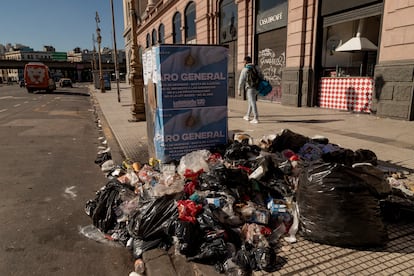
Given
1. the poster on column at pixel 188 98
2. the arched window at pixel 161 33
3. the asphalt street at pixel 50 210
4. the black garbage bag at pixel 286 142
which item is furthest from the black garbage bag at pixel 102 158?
the arched window at pixel 161 33

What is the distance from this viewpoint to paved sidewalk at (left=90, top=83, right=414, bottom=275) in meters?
2.34

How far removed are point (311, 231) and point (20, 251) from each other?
281 cm

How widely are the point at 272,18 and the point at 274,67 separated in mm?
2242

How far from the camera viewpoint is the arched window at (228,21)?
17141mm

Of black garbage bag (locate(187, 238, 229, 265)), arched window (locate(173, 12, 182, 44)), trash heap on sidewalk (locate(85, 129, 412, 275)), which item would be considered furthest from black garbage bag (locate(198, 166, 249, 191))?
arched window (locate(173, 12, 182, 44))

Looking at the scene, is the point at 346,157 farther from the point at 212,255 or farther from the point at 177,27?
the point at 177,27

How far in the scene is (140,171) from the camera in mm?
4312

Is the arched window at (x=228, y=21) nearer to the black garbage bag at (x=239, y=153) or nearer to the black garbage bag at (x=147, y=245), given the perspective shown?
the black garbage bag at (x=239, y=153)

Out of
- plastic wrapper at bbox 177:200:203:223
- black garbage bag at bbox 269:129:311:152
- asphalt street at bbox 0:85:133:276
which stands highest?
black garbage bag at bbox 269:129:311:152

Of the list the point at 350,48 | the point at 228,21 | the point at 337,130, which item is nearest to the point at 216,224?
the point at 337,130

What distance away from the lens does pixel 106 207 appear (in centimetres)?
339

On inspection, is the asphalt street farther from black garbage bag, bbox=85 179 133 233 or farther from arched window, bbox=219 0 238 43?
arched window, bbox=219 0 238 43

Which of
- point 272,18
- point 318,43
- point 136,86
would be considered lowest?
point 136,86

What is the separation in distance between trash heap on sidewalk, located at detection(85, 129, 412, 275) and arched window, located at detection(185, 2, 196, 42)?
68.5 feet
